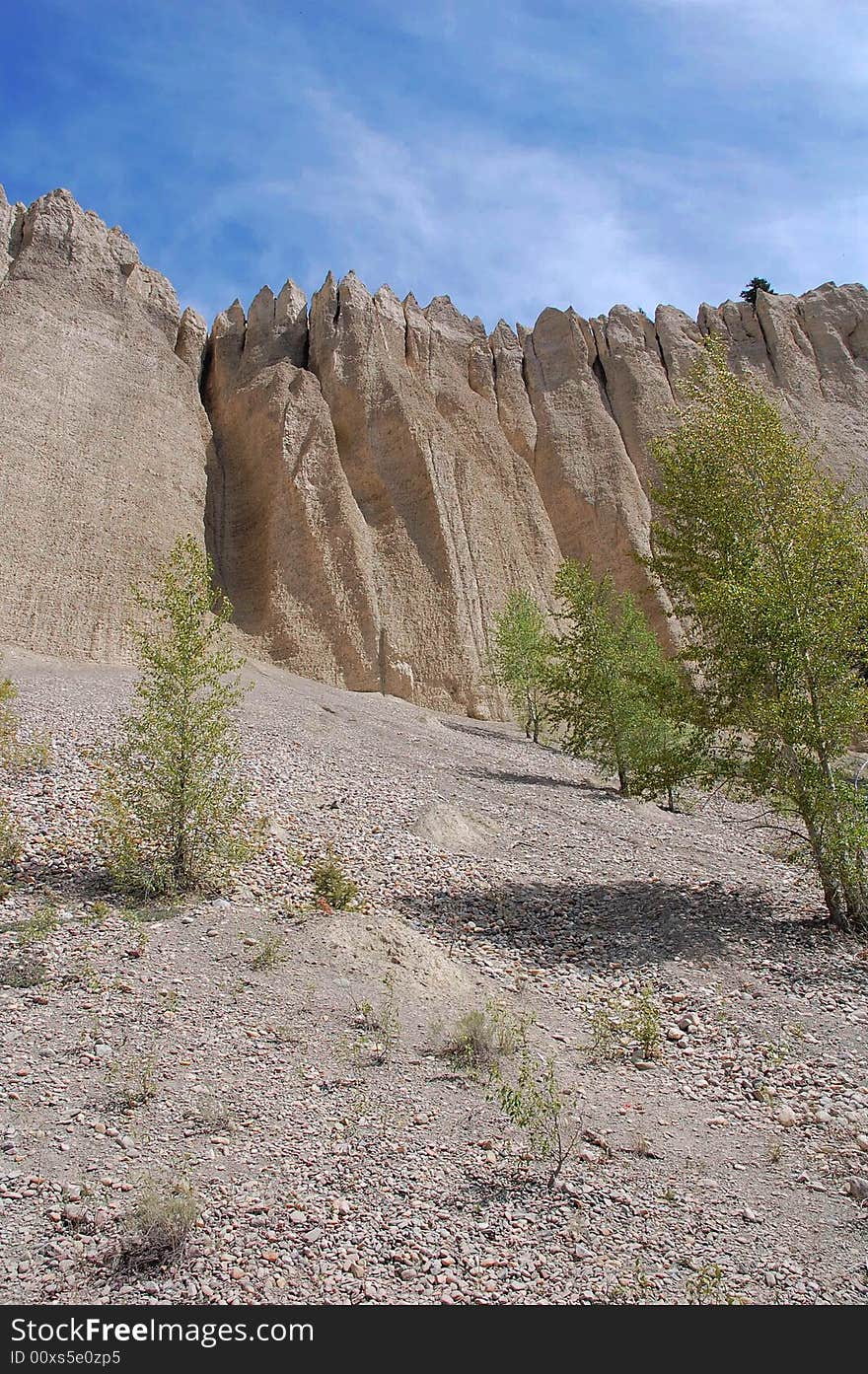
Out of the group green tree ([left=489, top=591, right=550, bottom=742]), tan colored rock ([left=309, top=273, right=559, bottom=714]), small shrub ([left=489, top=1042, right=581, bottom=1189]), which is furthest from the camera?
tan colored rock ([left=309, top=273, right=559, bottom=714])

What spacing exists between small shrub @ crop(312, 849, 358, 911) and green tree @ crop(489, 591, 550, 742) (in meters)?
18.0

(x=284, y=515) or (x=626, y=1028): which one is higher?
(x=284, y=515)

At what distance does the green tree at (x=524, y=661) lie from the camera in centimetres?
2964

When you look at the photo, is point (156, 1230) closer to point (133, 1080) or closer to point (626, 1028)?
point (133, 1080)

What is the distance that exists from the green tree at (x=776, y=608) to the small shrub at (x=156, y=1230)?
337 inches

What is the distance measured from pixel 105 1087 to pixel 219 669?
5.92 meters

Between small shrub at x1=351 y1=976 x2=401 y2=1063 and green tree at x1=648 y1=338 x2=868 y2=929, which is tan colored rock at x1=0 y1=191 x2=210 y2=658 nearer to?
green tree at x1=648 y1=338 x2=868 y2=929

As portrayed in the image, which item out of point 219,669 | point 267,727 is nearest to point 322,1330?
point 219,669

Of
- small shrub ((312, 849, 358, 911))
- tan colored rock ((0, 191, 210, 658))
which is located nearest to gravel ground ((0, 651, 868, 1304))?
small shrub ((312, 849, 358, 911))

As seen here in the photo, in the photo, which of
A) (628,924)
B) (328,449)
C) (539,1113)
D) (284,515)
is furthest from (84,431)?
(539,1113)

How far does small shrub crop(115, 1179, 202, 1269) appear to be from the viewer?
4.80 meters

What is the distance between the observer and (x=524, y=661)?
98.2 feet

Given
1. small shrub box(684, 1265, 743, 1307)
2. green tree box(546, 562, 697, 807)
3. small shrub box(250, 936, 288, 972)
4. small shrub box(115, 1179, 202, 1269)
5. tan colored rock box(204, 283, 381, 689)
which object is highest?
tan colored rock box(204, 283, 381, 689)

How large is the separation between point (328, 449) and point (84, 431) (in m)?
10.1
